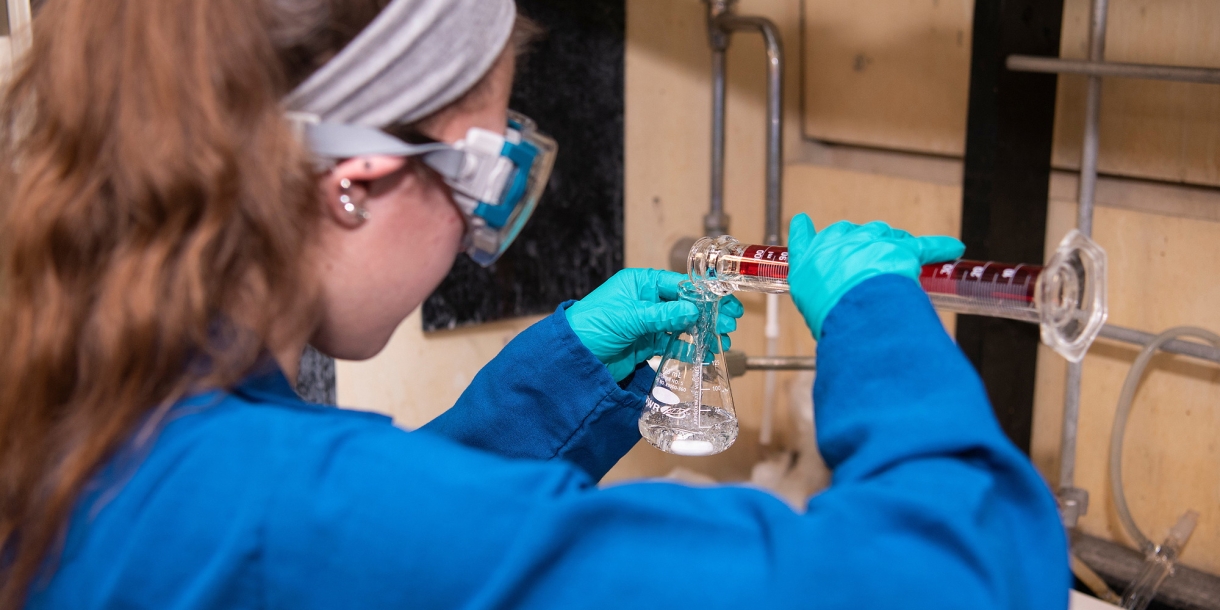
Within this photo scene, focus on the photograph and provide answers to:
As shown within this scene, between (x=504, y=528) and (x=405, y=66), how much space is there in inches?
13.2

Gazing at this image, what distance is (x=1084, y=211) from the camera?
142 centimetres

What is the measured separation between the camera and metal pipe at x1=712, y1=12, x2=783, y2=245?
1.75 meters

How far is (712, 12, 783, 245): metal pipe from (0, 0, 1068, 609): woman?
1091 mm

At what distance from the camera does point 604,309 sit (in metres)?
1.07

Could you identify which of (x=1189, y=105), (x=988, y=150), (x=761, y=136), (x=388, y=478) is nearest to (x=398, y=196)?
(x=388, y=478)

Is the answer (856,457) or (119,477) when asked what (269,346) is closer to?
(119,477)

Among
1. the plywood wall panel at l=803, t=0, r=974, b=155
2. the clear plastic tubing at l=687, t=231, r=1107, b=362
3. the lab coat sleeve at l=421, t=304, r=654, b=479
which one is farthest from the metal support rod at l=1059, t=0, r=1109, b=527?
the lab coat sleeve at l=421, t=304, r=654, b=479

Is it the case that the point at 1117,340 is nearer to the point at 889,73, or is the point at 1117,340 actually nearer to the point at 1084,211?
the point at 1084,211

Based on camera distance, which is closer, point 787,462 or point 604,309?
point 604,309

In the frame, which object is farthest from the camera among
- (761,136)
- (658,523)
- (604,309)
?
(761,136)

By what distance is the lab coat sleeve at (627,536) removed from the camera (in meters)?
0.55

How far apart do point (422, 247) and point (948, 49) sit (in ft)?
4.20

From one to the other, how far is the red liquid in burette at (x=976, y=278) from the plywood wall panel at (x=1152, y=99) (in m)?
0.75

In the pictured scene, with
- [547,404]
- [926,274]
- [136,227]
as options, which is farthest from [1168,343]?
[136,227]
